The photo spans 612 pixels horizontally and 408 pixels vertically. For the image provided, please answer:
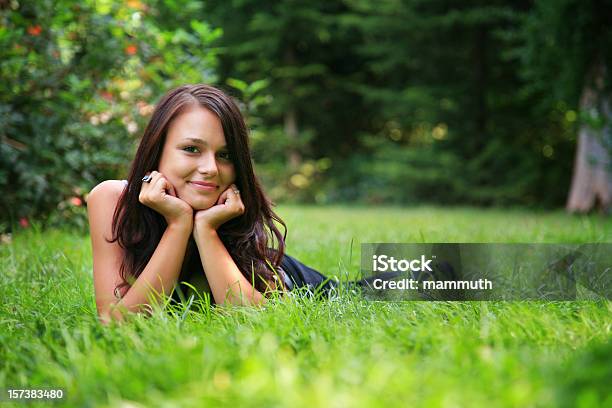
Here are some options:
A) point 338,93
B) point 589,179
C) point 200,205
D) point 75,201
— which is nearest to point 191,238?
point 200,205

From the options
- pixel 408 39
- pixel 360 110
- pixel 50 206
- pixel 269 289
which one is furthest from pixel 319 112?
pixel 269 289

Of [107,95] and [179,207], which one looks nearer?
[179,207]

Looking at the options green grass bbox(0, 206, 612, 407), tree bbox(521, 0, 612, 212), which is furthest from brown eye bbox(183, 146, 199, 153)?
tree bbox(521, 0, 612, 212)

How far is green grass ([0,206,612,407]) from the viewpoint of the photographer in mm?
1198

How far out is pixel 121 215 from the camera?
2.26 m

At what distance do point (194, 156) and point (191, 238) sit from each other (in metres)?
0.34

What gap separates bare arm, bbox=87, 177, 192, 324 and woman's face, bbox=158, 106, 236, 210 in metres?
0.12

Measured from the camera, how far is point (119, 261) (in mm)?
2252

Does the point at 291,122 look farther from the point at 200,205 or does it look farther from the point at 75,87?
the point at 200,205

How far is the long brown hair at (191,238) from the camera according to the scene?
227 centimetres

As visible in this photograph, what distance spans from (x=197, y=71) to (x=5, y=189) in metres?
1.89

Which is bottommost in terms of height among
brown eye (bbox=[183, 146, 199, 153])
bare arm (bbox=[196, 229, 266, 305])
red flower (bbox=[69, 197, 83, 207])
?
red flower (bbox=[69, 197, 83, 207])

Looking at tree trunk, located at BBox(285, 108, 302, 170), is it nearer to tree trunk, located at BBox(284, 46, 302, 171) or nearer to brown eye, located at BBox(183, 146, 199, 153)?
tree trunk, located at BBox(284, 46, 302, 171)

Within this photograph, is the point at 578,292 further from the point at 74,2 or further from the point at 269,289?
the point at 74,2
